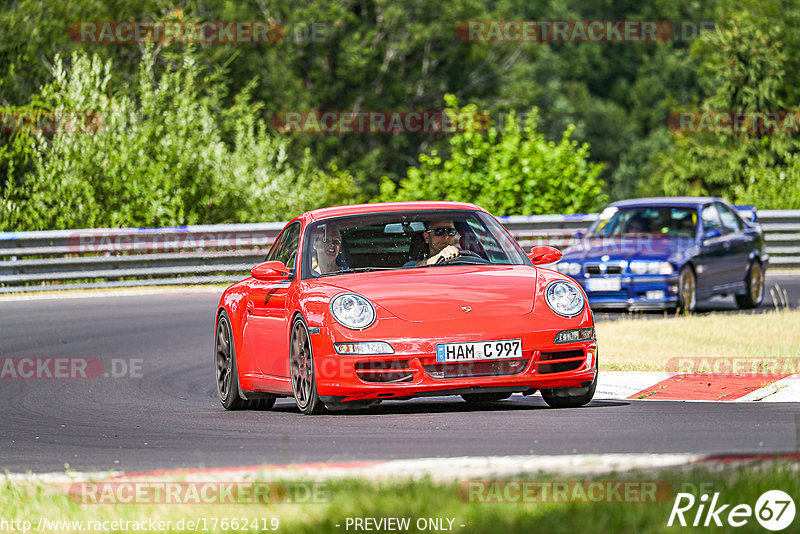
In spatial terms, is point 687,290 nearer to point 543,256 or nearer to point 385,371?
point 543,256

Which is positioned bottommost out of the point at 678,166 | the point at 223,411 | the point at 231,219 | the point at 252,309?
the point at 678,166

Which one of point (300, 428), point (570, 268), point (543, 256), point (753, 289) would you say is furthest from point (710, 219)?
point (300, 428)

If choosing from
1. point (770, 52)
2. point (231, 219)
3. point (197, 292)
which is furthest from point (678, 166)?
point (197, 292)

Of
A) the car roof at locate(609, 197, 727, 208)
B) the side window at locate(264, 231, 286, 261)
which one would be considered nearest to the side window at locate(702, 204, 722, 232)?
the car roof at locate(609, 197, 727, 208)

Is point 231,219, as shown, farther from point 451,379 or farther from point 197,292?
point 451,379

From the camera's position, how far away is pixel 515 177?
30.5m

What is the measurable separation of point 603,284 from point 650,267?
648 mm

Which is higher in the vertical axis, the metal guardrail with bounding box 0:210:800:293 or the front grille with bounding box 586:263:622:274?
the front grille with bounding box 586:263:622:274

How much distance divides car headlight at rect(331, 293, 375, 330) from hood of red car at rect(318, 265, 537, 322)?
6 cm

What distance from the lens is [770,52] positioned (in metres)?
56.4

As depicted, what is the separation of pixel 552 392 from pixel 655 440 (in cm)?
200

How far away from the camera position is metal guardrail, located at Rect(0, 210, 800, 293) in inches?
963

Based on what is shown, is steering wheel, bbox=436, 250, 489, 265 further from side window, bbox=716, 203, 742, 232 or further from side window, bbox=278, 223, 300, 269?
side window, bbox=716, 203, 742, 232

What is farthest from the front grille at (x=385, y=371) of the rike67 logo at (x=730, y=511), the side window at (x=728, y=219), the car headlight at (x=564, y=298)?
the side window at (x=728, y=219)
